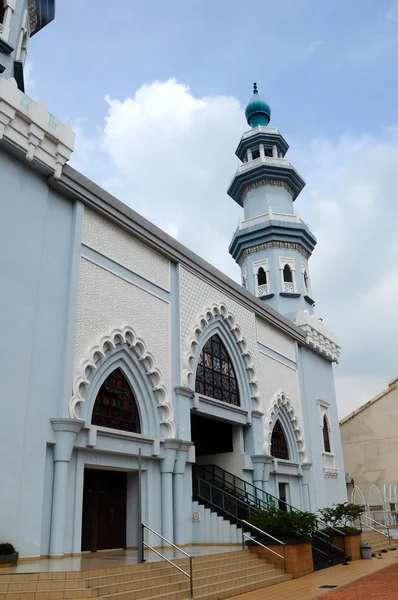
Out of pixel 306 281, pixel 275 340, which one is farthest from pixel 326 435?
pixel 306 281

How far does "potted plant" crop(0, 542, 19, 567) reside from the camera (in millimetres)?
8680

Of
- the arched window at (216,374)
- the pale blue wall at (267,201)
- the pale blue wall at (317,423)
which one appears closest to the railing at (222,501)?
the arched window at (216,374)

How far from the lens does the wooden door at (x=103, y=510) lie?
1212cm

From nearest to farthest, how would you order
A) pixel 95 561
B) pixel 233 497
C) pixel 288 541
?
pixel 95 561
pixel 288 541
pixel 233 497

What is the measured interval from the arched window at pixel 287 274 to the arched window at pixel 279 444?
7.16m

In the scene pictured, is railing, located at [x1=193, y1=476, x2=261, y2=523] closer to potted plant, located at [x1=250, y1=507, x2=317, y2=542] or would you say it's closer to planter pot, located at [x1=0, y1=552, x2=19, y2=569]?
potted plant, located at [x1=250, y1=507, x2=317, y2=542]

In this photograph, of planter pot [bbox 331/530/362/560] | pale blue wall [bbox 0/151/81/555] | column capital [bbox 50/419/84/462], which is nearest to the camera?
pale blue wall [bbox 0/151/81/555]

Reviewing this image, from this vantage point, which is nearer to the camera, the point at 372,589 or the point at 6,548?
the point at 6,548

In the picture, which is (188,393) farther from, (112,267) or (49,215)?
(49,215)

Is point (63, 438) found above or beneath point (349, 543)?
above

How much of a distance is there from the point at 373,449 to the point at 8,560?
78.0 feet

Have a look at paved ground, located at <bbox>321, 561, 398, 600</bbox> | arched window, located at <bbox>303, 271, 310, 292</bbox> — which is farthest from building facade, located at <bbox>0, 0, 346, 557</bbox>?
arched window, located at <bbox>303, 271, 310, 292</bbox>

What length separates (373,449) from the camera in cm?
2888

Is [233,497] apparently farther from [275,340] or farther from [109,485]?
[275,340]
